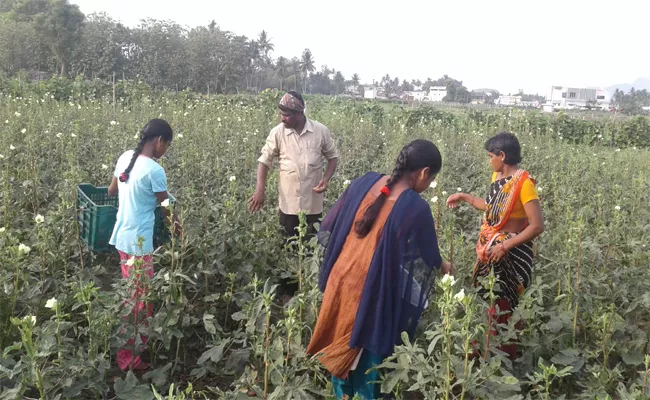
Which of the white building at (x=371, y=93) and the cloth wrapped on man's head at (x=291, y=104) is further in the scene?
the white building at (x=371, y=93)

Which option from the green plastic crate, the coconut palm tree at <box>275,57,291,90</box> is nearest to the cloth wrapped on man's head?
the green plastic crate

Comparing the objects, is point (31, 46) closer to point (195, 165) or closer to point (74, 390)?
point (195, 165)

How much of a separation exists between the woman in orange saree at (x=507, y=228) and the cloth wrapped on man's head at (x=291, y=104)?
4.67 ft

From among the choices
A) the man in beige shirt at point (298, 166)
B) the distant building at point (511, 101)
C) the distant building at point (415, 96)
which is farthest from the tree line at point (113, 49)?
the man in beige shirt at point (298, 166)

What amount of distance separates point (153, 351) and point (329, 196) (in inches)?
123

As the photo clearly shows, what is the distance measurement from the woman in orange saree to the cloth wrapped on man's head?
1424mm

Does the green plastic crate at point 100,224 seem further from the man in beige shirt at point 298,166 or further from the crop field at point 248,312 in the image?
the man in beige shirt at point 298,166

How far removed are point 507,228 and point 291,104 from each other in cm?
176

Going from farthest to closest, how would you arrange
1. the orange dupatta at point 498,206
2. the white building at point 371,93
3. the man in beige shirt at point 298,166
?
the white building at point 371,93 < the man in beige shirt at point 298,166 < the orange dupatta at point 498,206

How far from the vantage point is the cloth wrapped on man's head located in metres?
3.93

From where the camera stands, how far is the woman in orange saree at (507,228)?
311 cm

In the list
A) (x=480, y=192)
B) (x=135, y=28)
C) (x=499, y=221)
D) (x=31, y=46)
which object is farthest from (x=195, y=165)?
(x=135, y=28)

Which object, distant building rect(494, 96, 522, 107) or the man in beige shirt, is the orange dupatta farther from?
distant building rect(494, 96, 522, 107)

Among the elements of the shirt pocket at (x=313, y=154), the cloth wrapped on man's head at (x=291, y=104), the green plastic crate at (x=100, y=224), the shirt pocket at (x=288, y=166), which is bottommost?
the green plastic crate at (x=100, y=224)
